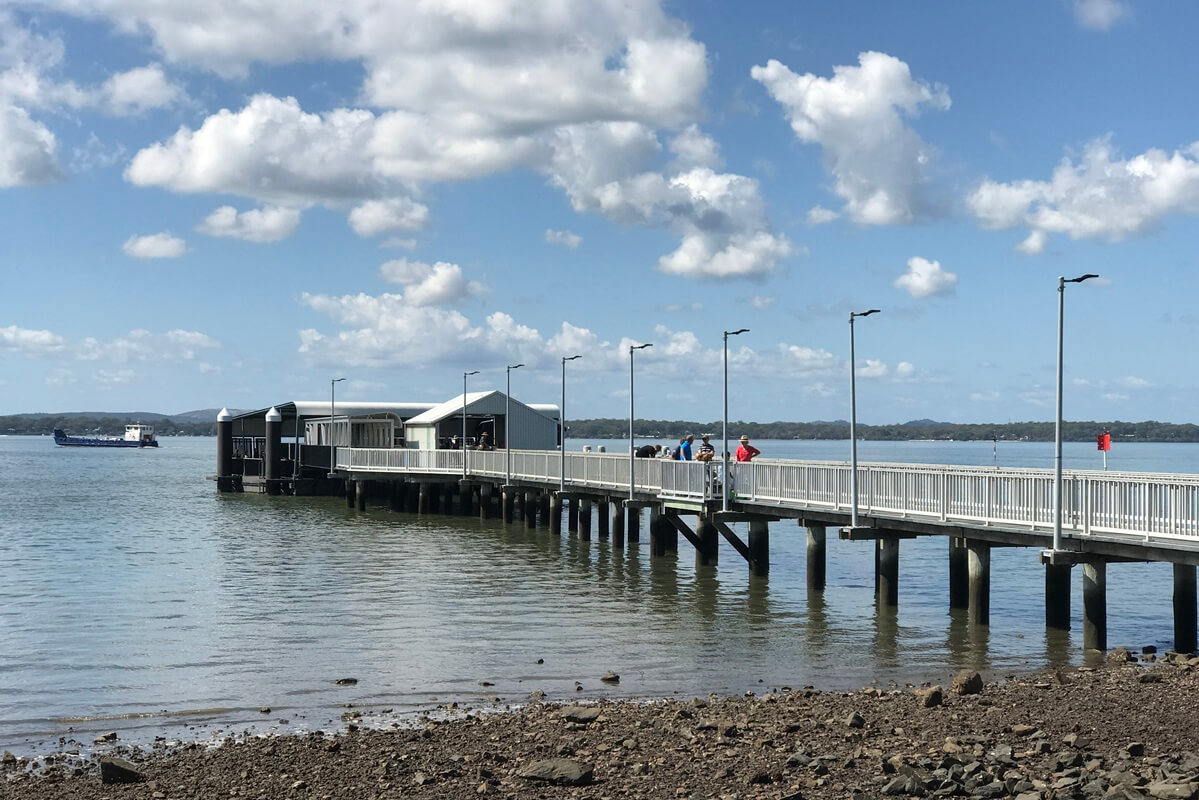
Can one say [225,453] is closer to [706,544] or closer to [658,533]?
[658,533]

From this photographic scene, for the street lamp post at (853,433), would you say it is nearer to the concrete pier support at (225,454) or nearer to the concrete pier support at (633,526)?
the concrete pier support at (633,526)

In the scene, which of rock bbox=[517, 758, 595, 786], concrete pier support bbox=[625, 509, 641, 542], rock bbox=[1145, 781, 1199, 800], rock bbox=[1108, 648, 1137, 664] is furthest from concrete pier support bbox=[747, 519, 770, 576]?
rock bbox=[1145, 781, 1199, 800]

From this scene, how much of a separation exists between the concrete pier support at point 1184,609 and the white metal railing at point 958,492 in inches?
51.8

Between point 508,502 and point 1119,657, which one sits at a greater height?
point 508,502

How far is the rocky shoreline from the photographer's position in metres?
12.0

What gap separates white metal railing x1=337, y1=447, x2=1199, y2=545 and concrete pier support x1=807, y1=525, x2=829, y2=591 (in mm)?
1060

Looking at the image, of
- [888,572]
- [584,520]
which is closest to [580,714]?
[888,572]

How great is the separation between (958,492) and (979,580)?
1701 millimetres

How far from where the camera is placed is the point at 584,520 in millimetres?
44250

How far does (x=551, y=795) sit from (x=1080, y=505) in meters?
11.9

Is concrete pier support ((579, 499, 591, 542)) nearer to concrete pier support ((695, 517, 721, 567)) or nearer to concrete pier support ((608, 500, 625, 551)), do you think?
concrete pier support ((608, 500, 625, 551))

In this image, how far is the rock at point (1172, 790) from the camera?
35.6ft

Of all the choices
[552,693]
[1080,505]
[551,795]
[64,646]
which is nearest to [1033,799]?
[551,795]

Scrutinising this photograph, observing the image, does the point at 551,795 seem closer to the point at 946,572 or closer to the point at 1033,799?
the point at 1033,799
